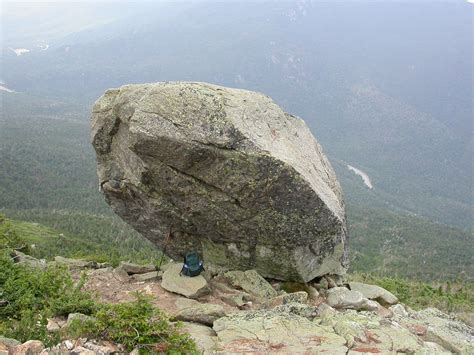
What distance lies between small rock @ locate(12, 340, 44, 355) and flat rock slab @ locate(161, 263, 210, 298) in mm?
6756

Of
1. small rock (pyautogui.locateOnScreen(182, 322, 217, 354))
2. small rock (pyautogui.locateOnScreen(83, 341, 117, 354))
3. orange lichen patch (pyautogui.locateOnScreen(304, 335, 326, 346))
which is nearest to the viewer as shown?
small rock (pyautogui.locateOnScreen(83, 341, 117, 354))

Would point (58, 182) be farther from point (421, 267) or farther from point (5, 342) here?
point (5, 342)

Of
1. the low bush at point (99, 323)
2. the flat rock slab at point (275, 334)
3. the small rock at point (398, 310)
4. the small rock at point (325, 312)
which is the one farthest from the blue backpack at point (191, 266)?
the small rock at point (398, 310)

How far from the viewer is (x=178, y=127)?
1469 cm

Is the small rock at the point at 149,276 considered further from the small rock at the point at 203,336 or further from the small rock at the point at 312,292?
the small rock at the point at 312,292

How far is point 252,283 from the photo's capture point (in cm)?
1656

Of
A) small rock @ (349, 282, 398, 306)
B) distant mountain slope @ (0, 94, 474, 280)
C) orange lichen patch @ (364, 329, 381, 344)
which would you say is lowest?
distant mountain slope @ (0, 94, 474, 280)

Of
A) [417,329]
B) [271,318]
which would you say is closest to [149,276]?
[271,318]

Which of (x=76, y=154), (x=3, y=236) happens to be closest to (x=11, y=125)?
(x=76, y=154)

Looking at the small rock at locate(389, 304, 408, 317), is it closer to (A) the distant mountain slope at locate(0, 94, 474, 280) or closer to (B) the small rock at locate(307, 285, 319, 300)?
(B) the small rock at locate(307, 285, 319, 300)

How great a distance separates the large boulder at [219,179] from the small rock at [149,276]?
1.14 meters

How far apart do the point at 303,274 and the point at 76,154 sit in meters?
124

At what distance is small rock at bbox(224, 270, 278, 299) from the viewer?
53.0 ft

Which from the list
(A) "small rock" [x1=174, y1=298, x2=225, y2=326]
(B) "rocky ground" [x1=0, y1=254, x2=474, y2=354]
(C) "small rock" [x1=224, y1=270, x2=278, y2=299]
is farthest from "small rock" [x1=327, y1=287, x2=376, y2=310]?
(A) "small rock" [x1=174, y1=298, x2=225, y2=326]
